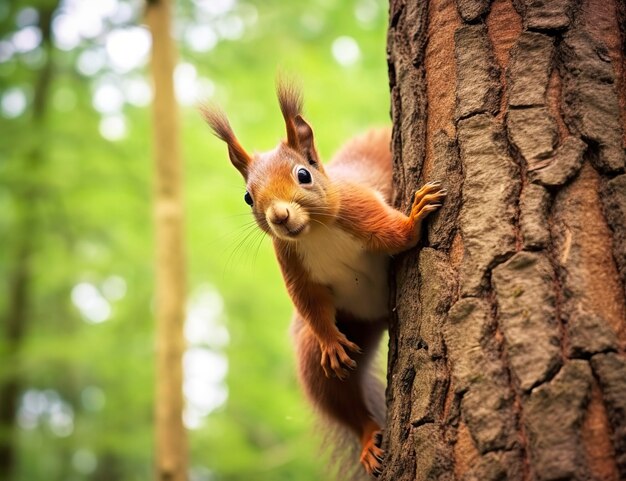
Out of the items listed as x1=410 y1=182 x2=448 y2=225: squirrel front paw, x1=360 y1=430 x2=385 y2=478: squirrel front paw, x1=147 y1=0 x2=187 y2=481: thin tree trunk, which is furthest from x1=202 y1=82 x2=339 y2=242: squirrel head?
x1=147 y1=0 x2=187 y2=481: thin tree trunk

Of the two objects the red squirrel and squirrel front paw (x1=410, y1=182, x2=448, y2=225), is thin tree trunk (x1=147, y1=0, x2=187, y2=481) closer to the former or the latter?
the red squirrel

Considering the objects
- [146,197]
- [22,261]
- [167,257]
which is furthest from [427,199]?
[22,261]

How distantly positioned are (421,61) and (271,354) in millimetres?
5346

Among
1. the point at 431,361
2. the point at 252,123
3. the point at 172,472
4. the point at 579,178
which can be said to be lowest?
the point at 172,472

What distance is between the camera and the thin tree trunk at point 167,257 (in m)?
4.18

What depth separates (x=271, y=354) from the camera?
7211 mm

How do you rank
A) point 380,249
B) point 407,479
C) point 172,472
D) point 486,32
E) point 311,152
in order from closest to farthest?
point 407,479 → point 486,32 → point 380,249 → point 311,152 → point 172,472

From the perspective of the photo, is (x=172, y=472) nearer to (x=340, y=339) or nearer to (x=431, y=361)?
(x=340, y=339)

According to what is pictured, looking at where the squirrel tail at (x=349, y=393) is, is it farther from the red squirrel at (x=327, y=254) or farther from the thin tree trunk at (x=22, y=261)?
the thin tree trunk at (x=22, y=261)

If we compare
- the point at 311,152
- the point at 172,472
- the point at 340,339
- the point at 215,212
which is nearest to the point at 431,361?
the point at 340,339

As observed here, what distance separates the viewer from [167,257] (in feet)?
14.7

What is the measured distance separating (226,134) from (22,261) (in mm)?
5174

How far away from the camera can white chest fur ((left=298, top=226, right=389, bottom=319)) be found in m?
2.66

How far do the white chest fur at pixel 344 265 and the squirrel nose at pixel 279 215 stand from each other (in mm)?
224
